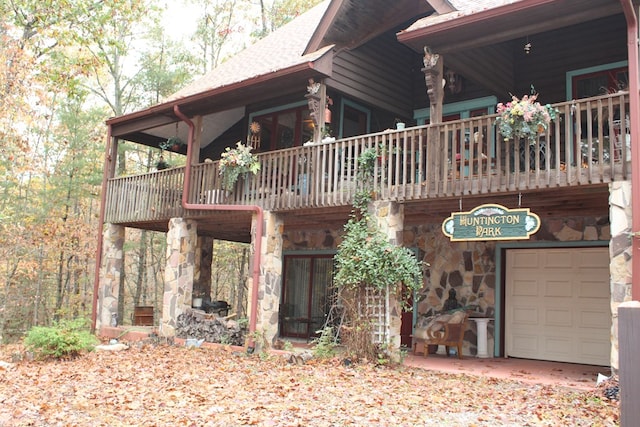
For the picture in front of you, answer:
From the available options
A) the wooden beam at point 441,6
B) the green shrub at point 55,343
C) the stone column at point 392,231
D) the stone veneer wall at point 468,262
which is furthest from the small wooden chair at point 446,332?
the green shrub at point 55,343

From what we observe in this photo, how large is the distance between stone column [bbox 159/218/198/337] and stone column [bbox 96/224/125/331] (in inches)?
102

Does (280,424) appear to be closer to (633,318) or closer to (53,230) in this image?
(633,318)

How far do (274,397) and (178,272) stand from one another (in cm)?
728

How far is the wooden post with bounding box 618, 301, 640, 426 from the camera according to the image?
246 centimetres

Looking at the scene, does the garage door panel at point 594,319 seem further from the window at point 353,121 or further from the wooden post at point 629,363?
the wooden post at point 629,363

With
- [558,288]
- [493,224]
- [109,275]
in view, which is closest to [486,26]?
[493,224]

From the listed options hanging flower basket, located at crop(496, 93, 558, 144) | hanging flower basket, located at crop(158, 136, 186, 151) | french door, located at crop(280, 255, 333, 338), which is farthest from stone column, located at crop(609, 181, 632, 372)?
hanging flower basket, located at crop(158, 136, 186, 151)

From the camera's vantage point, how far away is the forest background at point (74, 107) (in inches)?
586

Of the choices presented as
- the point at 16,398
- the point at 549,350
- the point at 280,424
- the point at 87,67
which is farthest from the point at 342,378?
the point at 87,67

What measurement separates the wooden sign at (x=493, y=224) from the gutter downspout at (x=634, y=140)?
123cm

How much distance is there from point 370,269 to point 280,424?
4270 mm

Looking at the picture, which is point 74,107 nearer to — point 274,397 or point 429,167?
point 429,167

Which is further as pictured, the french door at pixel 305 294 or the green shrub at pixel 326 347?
the french door at pixel 305 294

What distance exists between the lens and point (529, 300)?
11609mm
